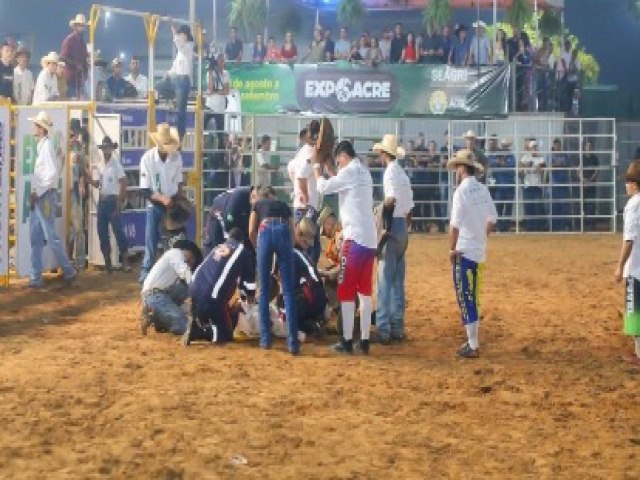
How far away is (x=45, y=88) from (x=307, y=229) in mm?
7767

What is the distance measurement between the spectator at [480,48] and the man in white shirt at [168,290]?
16515mm

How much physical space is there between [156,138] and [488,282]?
4.82 meters

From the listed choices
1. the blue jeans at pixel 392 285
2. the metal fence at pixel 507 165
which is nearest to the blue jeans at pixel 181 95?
the metal fence at pixel 507 165

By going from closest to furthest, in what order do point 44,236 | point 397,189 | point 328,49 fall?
point 397,189, point 44,236, point 328,49

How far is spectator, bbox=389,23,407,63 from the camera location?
1109 inches

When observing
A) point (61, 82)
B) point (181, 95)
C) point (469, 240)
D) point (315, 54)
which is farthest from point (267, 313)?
point (315, 54)

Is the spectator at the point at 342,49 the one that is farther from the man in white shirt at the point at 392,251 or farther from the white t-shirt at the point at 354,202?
the white t-shirt at the point at 354,202

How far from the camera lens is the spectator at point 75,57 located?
764 inches

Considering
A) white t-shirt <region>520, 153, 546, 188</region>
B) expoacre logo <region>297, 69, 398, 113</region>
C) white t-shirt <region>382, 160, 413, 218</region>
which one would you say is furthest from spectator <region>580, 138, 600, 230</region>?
white t-shirt <region>382, 160, 413, 218</region>

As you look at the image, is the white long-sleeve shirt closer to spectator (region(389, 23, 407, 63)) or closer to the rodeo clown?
the rodeo clown

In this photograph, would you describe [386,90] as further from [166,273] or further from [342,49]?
[166,273]

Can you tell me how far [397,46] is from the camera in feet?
92.6

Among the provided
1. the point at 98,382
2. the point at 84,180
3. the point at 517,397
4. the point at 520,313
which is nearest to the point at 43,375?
the point at 98,382

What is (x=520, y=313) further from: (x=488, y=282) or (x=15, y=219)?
(x=15, y=219)
